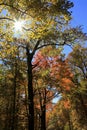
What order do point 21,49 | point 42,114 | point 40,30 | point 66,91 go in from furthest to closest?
point 42,114 < point 66,91 < point 21,49 < point 40,30

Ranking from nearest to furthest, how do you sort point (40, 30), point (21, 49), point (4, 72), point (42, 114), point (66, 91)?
1. point (40, 30)
2. point (4, 72)
3. point (21, 49)
4. point (66, 91)
5. point (42, 114)

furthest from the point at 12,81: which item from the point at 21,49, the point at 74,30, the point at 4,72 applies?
the point at 74,30

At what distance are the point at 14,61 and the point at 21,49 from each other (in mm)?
2698

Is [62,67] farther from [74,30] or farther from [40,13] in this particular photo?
[40,13]

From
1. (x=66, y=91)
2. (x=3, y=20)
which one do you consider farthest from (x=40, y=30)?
(x=66, y=91)

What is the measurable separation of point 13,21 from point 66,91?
12.6 meters

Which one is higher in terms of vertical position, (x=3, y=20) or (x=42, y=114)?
(x=3, y=20)

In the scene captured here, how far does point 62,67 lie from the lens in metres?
24.0

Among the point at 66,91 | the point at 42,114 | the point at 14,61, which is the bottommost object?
the point at 42,114

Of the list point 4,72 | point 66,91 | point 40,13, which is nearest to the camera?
point 40,13

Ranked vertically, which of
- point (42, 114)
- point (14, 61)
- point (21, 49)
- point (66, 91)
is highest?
point (21, 49)

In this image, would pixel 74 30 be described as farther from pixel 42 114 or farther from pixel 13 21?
pixel 42 114

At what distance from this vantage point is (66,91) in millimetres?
22656

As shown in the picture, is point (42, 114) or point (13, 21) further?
point (42, 114)
